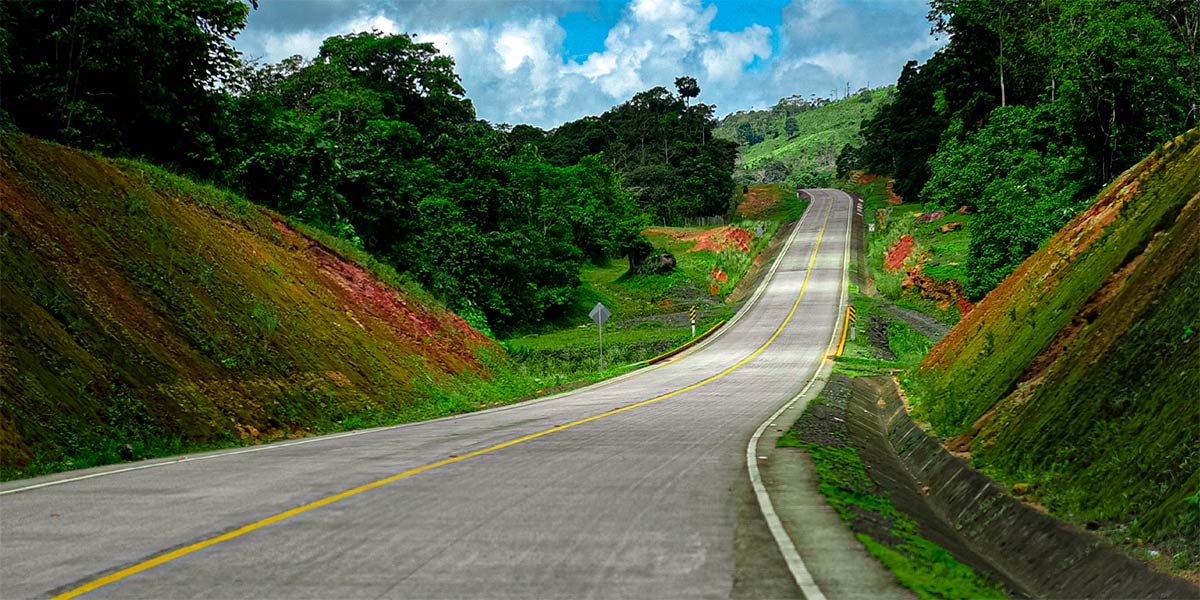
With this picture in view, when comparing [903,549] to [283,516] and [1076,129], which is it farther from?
[1076,129]

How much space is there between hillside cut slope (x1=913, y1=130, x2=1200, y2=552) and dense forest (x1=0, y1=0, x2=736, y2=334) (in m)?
20.3

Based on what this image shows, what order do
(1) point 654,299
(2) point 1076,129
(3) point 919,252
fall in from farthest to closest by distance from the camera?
(1) point 654,299
(3) point 919,252
(2) point 1076,129

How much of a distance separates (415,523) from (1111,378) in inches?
322

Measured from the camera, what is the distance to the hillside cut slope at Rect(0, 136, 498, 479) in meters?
13.4

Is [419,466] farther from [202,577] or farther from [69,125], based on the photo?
[69,125]

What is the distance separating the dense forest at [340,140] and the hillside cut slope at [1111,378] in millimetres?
20300

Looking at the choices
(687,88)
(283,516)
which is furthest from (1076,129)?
(687,88)

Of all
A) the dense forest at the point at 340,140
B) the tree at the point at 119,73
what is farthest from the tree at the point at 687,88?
the tree at the point at 119,73

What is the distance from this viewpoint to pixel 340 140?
1698 inches

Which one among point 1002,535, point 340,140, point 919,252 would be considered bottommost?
point 1002,535

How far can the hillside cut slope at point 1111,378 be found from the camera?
8219 mm

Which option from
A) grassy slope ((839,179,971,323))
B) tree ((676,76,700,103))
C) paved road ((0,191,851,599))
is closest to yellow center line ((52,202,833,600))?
paved road ((0,191,851,599))

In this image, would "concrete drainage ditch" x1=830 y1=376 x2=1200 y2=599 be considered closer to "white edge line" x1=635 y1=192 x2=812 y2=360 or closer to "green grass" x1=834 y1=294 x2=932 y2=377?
"green grass" x1=834 y1=294 x2=932 y2=377

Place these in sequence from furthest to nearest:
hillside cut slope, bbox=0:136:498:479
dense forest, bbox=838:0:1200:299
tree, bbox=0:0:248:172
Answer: dense forest, bbox=838:0:1200:299 → tree, bbox=0:0:248:172 → hillside cut slope, bbox=0:136:498:479
